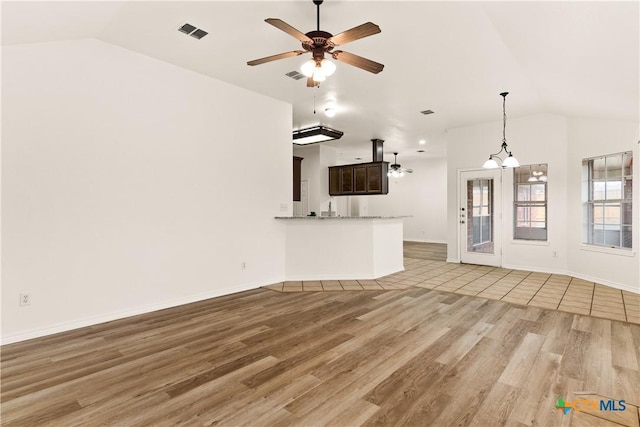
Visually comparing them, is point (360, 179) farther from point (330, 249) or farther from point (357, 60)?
point (357, 60)

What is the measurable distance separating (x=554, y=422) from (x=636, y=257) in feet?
14.3

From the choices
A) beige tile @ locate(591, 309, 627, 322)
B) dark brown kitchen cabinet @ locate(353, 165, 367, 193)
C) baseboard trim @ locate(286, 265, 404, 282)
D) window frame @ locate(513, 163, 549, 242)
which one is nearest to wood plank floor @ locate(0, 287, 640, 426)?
beige tile @ locate(591, 309, 627, 322)

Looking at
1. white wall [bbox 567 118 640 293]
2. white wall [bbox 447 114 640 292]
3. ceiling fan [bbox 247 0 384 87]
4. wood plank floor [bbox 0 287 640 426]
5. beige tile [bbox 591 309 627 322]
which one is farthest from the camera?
white wall [bbox 447 114 640 292]

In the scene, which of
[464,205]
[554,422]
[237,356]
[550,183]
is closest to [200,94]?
[237,356]

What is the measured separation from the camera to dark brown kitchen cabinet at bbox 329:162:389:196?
8.43m

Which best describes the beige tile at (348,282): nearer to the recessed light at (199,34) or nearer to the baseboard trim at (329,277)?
the baseboard trim at (329,277)

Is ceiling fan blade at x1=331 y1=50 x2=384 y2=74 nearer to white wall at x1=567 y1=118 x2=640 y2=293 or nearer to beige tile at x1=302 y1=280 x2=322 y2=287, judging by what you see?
beige tile at x1=302 y1=280 x2=322 y2=287

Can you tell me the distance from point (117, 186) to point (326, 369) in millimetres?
3003

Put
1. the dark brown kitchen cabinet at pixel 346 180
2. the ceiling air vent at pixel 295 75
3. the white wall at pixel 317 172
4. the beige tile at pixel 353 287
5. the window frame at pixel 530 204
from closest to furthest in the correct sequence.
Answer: the ceiling air vent at pixel 295 75 → the beige tile at pixel 353 287 → the window frame at pixel 530 204 → the dark brown kitchen cabinet at pixel 346 180 → the white wall at pixel 317 172

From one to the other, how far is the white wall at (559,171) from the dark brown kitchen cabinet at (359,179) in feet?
6.18

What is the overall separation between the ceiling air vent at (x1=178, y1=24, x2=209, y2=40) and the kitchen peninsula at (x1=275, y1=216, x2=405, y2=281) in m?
2.91

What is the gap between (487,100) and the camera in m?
5.35

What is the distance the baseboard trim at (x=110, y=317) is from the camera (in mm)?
3039

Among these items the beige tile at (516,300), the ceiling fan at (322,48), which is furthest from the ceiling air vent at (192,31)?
the beige tile at (516,300)
